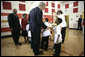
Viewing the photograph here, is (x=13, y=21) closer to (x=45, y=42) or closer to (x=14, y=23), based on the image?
(x=14, y=23)

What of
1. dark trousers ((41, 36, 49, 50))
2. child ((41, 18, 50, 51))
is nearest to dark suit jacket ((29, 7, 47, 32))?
child ((41, 18, 50, 51))

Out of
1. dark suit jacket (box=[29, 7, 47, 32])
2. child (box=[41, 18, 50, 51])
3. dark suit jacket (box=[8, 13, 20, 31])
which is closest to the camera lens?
dark suit jacket (box=[29, 7, 47, 32])

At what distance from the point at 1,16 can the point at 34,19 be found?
3.26 m

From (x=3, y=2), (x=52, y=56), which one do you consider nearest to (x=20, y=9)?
(x=3, y=2)

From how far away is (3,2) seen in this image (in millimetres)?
4270

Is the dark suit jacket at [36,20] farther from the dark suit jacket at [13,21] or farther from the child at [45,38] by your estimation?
the dark suit jacket at [13,21]

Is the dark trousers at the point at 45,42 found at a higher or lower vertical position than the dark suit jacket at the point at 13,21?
lower

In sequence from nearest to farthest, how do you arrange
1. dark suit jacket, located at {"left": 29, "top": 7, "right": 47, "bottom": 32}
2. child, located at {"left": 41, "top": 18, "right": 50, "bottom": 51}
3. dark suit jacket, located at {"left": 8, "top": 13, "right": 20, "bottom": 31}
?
1. dark suit jacket, located at {"left": 29, "top": 7, "right": 47, "bottom": 32}
2. child, located at {"left": 41, "top": 18, "right": 50, "bottom": 51}
3. dark suit jacket, located at {"left": 8, "top": 13, "right": 20, "bottom": 31}

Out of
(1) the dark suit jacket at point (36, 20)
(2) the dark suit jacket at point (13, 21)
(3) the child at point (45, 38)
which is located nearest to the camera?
(1) the dark suit jacket at point (36, 20)

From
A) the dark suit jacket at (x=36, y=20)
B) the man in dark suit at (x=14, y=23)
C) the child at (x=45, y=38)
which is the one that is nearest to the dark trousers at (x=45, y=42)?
the child at (x=45, y=38)

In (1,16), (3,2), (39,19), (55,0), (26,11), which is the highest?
A: (55,0)

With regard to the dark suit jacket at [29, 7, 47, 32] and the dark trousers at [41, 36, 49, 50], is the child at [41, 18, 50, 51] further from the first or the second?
the dark suit jacket at [29, 7, 47, 32]

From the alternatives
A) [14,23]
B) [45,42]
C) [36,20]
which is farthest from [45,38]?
[14,23]

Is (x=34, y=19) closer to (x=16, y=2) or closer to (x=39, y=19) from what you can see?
(x=39, y=19)
